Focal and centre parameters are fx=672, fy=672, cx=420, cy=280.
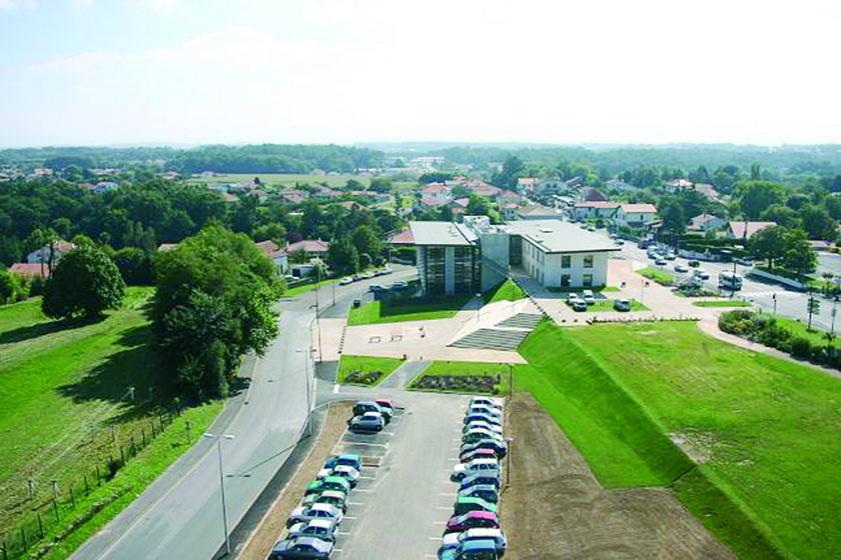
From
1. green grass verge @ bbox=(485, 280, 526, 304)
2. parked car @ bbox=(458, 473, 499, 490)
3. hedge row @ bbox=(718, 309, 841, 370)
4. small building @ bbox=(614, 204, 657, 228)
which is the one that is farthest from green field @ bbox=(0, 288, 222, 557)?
small building @ bbox=(614, 204, 657, 228)

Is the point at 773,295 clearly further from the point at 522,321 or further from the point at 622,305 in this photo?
the point at 522,321

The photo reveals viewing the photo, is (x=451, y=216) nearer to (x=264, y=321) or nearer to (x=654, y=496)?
(x=264, y=321)

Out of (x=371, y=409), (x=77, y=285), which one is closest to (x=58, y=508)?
(x=371, y=409)

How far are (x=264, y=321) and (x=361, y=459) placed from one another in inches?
654

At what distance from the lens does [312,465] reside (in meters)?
33.4

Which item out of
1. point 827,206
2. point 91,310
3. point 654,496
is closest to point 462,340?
point 654,496

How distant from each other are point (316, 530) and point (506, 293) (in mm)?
39892

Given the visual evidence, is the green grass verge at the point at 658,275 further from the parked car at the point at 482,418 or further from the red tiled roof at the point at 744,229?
the parked car at the point at 482,418

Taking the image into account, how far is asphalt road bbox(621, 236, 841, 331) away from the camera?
175 ft

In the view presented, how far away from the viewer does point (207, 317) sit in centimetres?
4291

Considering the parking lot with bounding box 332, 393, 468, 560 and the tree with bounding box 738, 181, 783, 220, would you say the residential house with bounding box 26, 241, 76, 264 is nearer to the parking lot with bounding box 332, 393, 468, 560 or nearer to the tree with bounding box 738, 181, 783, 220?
the parking lot with bounding box 332, 393, 468, 560

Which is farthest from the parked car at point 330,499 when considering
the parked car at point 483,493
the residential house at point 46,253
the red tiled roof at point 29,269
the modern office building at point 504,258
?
the residential house at point 46,253

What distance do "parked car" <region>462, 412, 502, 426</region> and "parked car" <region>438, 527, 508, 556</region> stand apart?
34.6 ft

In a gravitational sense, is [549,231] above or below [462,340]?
above
